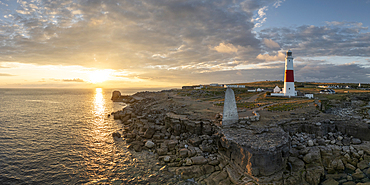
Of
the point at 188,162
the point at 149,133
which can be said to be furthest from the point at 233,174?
the point at 149,133

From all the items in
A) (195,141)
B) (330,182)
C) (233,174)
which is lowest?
(330,182)

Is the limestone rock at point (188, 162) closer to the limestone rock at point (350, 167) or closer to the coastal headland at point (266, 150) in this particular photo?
the coastal headland at point (266, 150)

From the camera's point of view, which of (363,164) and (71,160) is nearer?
Result: (363,164)

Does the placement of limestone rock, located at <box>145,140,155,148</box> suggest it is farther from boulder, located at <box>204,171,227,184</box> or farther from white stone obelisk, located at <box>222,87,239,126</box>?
white stone obelisk, located at <box>222,87,239,126</box>

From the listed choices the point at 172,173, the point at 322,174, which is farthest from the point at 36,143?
the point at 322,174

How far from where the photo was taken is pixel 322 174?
42.0 feet

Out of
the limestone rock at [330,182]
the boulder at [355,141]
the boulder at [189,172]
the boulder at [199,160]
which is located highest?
the boulder at [355,141]

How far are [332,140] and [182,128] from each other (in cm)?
1656

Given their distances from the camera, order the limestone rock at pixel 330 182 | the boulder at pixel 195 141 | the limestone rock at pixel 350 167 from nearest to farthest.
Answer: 1. the limestone rock at pixel 330 182
2. the limestone rock at pixel 350 167
3. the boulder at pixel 195 141

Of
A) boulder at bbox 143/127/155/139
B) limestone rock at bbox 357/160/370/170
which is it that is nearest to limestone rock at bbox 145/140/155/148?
boulder at bbox 143/127/155/139

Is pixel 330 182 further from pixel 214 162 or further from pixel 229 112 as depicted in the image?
pixel 229 112

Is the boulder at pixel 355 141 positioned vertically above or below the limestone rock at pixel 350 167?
above

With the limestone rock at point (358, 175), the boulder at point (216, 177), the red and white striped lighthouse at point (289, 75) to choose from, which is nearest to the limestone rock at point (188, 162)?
the boulder at point (216, 177)

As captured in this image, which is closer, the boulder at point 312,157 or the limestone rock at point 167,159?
the boulder at point 312,157
